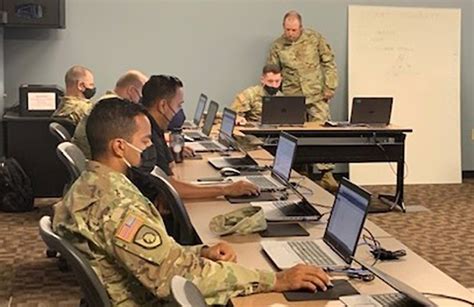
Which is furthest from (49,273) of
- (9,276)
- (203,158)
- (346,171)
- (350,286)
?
(346,171)

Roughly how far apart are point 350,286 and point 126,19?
19.0ft

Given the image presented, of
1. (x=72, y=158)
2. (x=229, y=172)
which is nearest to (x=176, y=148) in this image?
(x=229, y=172)

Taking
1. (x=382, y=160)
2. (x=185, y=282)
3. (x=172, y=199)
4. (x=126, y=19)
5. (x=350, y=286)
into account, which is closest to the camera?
(x=185, y=282)

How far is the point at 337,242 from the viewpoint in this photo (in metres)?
2.46

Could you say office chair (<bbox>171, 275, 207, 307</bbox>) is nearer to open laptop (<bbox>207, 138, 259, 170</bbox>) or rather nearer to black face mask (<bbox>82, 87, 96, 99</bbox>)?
open laptop (<bbox>207, 138, 259, 170</bbox>)

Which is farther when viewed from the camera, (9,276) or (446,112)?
(446,112)

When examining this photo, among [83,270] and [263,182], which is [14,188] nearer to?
[263,182]

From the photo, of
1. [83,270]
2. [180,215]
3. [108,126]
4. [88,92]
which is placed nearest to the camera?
[83,270]

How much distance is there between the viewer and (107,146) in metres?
2.29

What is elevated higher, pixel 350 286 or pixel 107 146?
pixel 107 146

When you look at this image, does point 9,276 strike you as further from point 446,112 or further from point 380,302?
point 446,112

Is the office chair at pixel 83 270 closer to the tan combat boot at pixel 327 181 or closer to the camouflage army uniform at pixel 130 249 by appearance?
the camouflage army uniform at pixel 130 249

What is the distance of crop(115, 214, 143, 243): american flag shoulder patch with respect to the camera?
80.5 inches

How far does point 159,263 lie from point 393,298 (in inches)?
26.1
